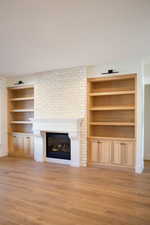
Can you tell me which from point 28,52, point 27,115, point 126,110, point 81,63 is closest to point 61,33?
point 28,52

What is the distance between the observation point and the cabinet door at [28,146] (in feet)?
18.6

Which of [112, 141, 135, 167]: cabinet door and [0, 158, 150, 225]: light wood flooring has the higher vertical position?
[112, 141, 135, 167]: cabinet door

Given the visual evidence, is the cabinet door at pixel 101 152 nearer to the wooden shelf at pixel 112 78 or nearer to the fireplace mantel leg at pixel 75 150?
the fireplace mantel leg at pixel 75 150

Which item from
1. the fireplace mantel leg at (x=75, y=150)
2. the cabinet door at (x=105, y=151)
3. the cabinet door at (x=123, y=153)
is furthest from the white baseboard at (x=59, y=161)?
the cabinet door at (x=123, y=153)

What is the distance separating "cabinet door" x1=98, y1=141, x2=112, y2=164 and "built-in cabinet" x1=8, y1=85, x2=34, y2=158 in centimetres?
235

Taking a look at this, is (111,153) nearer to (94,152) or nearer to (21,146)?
(94,152)

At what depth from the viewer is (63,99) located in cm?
504

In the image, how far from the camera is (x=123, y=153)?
436 cm

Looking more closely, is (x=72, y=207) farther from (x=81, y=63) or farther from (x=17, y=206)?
(x=81, y=63)

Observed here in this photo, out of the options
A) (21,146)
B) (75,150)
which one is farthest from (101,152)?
(21,146)

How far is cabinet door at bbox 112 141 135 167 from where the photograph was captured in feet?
14.0

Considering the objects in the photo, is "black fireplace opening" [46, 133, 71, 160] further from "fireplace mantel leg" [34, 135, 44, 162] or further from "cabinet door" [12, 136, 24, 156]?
"cabinet door" [12, 136, 24, 156]

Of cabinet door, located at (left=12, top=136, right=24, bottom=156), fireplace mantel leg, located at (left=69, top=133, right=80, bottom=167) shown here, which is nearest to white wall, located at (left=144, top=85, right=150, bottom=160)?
fireplace mantel leg, located at (left=69, top=133, right=80, bottom=167)

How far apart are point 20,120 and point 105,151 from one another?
3471 mm
